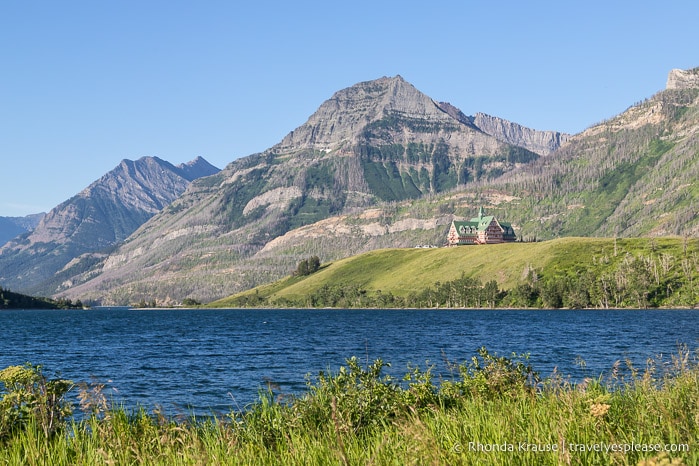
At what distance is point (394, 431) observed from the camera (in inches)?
680

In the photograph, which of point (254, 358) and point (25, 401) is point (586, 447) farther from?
point (254, 358)

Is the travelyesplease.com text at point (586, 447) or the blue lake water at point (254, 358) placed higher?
the travelyesplease.com text at point (586, 447)

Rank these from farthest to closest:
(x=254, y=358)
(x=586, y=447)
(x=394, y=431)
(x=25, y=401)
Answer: (x=254, y=358)
(x=25, y=401)
(x=394, y=431)
(x=586, y=447)

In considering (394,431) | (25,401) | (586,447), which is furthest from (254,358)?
(586,447)

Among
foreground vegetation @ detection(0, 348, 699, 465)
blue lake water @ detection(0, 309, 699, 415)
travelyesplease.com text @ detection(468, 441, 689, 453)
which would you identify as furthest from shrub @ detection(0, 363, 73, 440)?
blue lake water @ detection(0, 309, 699, 415)

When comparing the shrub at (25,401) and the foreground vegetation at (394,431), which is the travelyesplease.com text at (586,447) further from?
the shrub at (25,401)

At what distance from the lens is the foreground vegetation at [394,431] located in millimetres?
11531

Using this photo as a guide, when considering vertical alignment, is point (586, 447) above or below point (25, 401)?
above

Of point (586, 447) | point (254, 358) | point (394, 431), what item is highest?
point (586, 447)

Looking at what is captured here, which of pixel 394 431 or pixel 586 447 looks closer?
pixel 586 447

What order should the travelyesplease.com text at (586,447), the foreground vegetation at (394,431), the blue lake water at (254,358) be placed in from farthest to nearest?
the blue lake water at (254,358), the foreground vegetation at (394,431), the travelyesplease.com text at (586,447)

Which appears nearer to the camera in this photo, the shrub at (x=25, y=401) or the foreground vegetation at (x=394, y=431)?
the foreground vegetation at (x=394, y=431)

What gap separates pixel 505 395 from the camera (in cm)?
2069

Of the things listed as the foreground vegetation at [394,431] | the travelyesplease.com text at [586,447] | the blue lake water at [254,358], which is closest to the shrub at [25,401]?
the foreground vegetation at [394,431]
